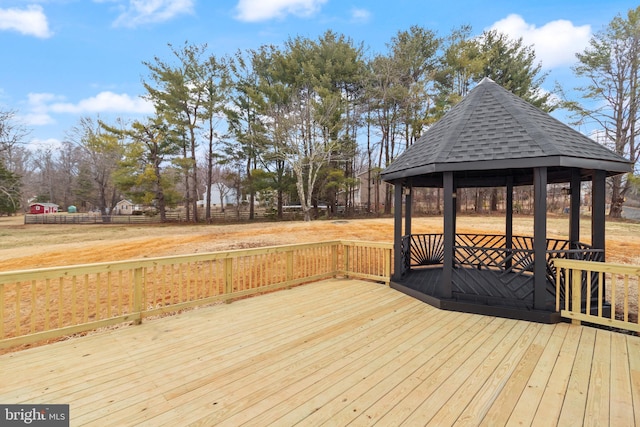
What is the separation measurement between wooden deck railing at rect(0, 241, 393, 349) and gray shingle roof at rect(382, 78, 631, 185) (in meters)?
2.13

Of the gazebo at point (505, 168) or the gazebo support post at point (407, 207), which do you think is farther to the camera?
the gazebo support post at point (407, 207)

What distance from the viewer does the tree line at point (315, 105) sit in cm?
2012

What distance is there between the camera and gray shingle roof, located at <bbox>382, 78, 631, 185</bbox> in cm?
405

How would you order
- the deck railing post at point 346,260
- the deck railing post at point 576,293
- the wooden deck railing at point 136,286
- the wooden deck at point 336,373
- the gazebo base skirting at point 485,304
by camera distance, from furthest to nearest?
the deck railing post at point 346,260 → the gazebo base skirting at point 485,304 → the deck railing post at point 576,293 → the wooden deck railing at point 136,286 → the wooden deck at point 336,373

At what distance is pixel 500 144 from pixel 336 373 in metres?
4.01

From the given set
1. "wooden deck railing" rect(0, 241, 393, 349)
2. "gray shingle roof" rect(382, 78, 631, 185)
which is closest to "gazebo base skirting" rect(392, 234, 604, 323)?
"wooden deck railing" rect(0, 241, 393, 349)

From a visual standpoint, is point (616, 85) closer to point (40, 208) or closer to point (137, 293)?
point (137, 293)

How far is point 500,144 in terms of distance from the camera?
4391mm

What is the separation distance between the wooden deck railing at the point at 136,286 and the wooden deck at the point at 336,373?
29 centimetres

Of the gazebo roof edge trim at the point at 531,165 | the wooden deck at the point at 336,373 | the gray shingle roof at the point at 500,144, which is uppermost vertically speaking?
the gray shingle roof at the point at 500,144

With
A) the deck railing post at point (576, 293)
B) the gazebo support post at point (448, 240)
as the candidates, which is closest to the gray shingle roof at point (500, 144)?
Answer: the gazebo support post at point (448, 240)

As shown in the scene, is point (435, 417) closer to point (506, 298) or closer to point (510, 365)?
point (510, 365)

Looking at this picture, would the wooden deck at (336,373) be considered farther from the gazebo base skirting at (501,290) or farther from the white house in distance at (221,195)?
the white house in distance at (221,195)

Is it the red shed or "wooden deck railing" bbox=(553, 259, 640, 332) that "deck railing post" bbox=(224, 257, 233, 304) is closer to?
"wooden deck railing" bbox=(553, 259, 640, 332)
